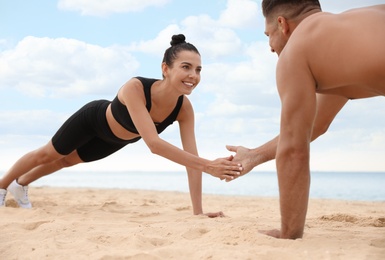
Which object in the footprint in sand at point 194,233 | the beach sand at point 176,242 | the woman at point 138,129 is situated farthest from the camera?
the woman at point 138,129

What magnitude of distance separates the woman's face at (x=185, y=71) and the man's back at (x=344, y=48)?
5.23ft

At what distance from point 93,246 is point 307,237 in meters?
1.19

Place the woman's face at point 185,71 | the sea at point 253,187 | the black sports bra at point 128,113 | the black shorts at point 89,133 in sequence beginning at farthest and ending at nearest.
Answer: the sea at point 253,187 → the black shorts at point 89,133 → the black sports bra at point 128,113 → the woman's face at point 185,71

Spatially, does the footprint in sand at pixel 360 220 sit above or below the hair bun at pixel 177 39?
below

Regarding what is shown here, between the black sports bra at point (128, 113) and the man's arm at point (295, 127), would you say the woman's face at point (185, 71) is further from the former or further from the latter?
the man's arm at point (295, 127)

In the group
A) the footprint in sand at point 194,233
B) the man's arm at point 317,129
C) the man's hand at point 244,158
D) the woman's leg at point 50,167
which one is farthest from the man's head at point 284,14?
the woman's leg at point 50,167

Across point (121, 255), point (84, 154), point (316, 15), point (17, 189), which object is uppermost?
point (316, 15)

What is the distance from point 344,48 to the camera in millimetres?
2344

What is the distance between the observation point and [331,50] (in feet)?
7.77

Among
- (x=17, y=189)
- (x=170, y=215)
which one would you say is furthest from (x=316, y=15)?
(x=17, y=189)

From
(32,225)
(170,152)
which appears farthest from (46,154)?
(170,152)

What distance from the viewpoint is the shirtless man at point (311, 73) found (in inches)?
91.7

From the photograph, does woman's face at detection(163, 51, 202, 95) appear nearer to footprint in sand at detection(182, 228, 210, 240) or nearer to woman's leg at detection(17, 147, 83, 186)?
footprint in sand at detection(182, 228, 210, 240)

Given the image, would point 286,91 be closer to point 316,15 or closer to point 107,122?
point 316,15
